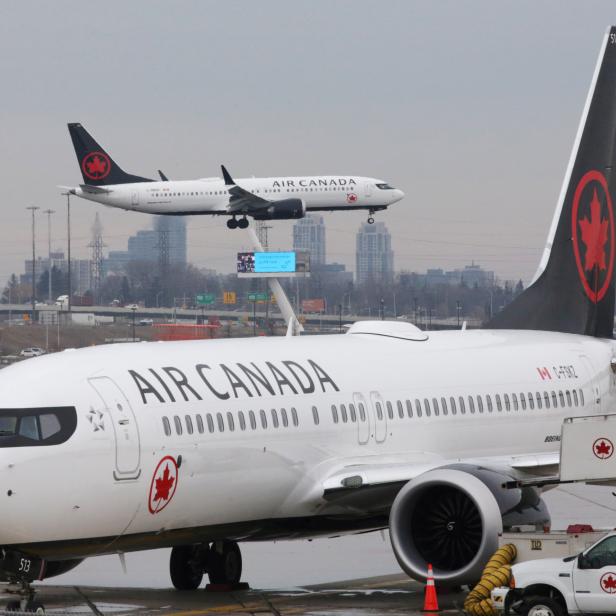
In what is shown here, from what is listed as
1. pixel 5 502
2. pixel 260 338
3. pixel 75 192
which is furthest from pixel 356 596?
pixel 75 192

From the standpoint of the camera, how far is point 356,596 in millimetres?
24078

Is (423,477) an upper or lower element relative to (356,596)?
upper

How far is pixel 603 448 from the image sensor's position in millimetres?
22891

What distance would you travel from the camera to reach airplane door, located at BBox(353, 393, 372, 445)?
24.6 metres

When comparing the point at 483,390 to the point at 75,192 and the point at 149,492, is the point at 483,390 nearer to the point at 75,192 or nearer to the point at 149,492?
the point at 149,492

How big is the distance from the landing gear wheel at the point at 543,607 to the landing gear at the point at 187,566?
654cm

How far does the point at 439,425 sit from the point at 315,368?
9.21ft

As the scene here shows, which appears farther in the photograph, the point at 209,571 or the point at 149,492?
the point at 209,571

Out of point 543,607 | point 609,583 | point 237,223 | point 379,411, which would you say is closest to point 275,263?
point 237,223

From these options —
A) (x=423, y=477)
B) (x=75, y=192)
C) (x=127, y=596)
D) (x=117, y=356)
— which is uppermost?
(x=75, y=192)

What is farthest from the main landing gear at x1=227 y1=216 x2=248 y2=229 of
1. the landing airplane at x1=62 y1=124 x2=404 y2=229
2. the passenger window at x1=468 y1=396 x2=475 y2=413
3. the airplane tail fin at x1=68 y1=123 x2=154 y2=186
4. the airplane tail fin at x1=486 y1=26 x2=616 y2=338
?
the passenger window at x1=468 y1=396 x2=475 y2=413

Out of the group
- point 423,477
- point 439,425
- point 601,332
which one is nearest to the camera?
point 423,477

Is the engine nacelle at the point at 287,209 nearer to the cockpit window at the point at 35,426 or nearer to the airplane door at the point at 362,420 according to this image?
the airplane door at the point at 362,420

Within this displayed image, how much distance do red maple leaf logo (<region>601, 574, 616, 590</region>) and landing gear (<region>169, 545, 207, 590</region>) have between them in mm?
7477
